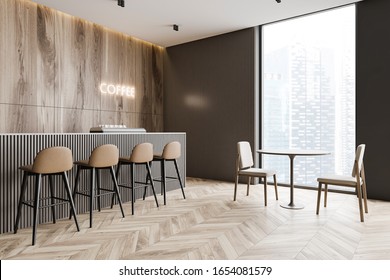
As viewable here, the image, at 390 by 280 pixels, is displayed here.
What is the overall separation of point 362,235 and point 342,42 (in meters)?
3.48

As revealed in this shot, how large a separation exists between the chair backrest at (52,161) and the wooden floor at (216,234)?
693mm

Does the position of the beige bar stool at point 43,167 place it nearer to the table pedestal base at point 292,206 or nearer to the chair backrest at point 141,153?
the chair backrest at point 141,153

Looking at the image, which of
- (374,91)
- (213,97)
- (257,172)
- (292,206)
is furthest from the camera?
(213,97)

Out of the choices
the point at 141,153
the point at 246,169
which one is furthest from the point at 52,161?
the point at 246,169

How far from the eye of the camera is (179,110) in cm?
707

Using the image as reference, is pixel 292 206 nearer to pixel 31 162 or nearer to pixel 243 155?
pixel 243 155

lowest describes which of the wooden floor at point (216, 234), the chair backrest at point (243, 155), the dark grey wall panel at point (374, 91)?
the wooden floor at point (216, 234)

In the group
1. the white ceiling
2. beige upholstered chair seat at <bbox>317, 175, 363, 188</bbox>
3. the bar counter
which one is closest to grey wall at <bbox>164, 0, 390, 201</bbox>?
the white ceiling

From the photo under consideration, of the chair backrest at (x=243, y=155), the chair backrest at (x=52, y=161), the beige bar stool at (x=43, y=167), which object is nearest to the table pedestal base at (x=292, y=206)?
the chair backrest at (x=243, y=155)

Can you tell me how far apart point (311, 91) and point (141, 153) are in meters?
3.43

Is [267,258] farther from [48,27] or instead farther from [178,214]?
[48,27]

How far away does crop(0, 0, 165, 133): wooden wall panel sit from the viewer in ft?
15.1

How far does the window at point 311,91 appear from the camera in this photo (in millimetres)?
4938

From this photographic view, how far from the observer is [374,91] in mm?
4504
